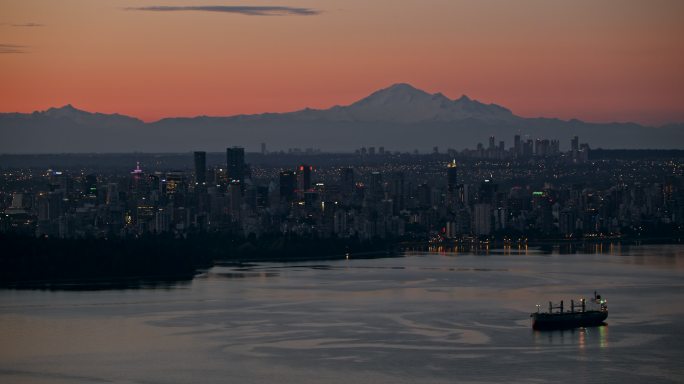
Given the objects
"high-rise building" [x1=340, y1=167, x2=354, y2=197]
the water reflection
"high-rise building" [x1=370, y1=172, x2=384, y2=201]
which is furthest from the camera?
"high-rise building" [x1=340, y1=167, x2=354, y2=197]

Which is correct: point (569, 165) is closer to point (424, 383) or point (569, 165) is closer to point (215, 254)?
point (215, 254)

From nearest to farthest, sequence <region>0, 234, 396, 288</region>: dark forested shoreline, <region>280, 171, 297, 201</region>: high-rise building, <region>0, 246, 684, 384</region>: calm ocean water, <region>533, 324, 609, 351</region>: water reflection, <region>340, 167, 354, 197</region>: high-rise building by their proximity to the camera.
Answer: <region>0, 246, 684, 384</region>: calm ocean water < <region>533, 324, 609, 351</region>: water reflection < <region>0, 234, 396, 288</region>: dark forested shoreline < <region>280, 171, 297, 201</region>: high-rise building < <region>340, 167, 354, 197</region>: high-rise building

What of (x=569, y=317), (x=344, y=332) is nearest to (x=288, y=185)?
(x=569, y=317)

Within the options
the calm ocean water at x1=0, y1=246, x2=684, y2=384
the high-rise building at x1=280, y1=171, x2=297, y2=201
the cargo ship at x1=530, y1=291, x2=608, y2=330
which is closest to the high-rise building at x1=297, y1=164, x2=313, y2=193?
the high-rise building at x1=280, y1=171, x2=297, y2=201

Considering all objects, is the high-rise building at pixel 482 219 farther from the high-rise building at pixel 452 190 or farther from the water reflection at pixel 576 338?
the water reflection at pixel 576 338

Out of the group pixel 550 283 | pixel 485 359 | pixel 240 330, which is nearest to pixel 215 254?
pixel 550 283

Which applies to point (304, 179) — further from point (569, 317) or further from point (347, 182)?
point (569, 317)

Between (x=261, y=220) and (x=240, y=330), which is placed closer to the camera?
(x=240, y=330)

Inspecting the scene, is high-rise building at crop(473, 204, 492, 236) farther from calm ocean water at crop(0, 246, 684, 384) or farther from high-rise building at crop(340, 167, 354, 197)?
calm ocean water at crop(0, 246, 684, 384)
